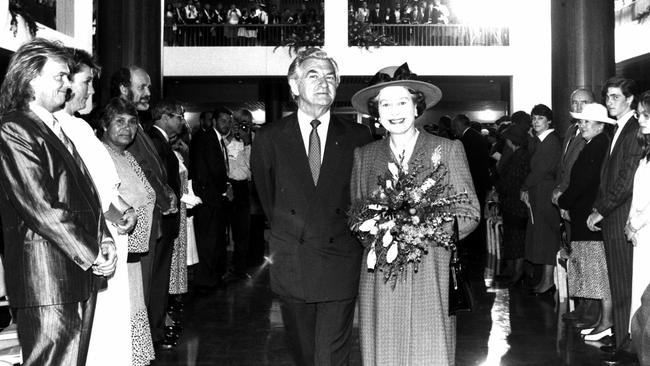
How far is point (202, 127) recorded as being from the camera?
357 inches

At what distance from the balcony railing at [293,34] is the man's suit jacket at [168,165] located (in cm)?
1282

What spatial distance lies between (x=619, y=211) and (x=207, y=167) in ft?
14.0

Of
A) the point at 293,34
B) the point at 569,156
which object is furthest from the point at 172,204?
the point at 293,34

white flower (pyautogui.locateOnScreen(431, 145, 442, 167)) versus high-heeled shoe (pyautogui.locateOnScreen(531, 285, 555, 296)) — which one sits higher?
white flower (pyautogui.locateOnScreen(431, 145, 442, 167))

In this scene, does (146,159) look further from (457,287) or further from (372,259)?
(457,287)

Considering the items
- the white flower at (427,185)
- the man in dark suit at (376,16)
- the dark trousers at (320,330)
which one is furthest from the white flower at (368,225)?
the man in dark suit at (376,16)

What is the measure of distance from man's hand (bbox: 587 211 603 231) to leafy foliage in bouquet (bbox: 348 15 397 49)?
13.1 m

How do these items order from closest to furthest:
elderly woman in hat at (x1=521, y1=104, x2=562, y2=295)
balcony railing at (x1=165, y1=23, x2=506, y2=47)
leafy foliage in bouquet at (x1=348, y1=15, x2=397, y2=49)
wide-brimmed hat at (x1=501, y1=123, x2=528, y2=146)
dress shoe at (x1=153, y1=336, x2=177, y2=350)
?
dress shoe at (x1=153, y1=336, x2=177, y2=350), elderly woman in hat at (x1=521, y1=104, x2=562, y2=295), wide-brimmed hat at (x1=501, y1=123, x2=528, y2=146), leafy foliage in bouquet at (x1=348, y1=15, x2=397, y2=49), balcony railing at (x1=165, y1=23, x2=506, y2=47)

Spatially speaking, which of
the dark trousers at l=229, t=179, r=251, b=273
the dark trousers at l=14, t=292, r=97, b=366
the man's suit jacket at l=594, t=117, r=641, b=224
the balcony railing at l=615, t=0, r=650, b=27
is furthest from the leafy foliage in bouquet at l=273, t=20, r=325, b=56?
the dark trousers at l=14, t=292, r=97, b=366

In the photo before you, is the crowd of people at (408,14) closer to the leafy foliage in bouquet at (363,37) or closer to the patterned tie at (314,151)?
the leafy foliage in bouquet at (363,37)

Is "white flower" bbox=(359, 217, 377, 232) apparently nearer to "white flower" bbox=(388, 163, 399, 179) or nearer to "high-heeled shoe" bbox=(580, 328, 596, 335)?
"white flower" bbox=(388, 163, 399, 179)

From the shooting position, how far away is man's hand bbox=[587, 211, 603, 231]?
17.5ft

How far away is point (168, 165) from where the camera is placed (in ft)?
19.2

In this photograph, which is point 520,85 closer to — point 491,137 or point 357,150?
point 491,137
